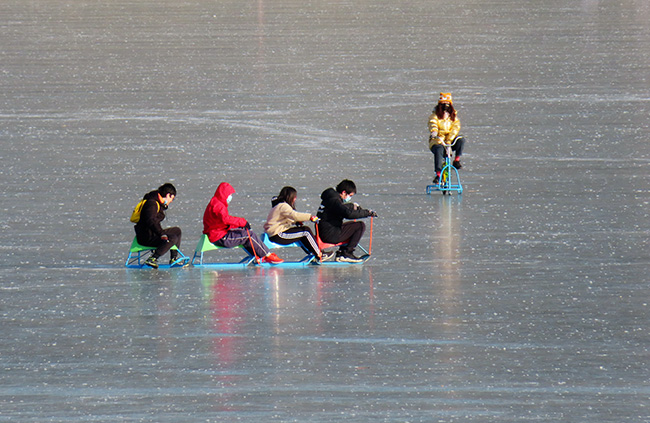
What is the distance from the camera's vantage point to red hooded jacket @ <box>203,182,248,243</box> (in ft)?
35.2

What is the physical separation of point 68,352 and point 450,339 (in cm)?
275

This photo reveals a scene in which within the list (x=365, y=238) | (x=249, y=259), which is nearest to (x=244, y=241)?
(x=249, y=259)

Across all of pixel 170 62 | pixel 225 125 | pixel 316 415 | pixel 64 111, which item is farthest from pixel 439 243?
pixel 170 62

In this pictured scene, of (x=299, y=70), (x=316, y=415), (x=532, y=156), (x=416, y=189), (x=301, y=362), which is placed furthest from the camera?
(x=299, y=70)

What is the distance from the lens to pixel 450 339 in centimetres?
853

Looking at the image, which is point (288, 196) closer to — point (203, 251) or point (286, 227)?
point (286, 227)

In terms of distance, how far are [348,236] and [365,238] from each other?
667mm

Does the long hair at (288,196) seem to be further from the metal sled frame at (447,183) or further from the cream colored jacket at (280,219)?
the metal sled frame at (447,183)

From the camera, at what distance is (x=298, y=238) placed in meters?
11.0

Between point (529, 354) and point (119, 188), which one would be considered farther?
point (119, 188)

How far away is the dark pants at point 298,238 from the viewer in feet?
36.1

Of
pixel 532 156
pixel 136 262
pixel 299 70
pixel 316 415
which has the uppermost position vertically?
pixel 299 70

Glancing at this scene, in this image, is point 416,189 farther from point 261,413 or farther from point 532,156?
point 261,413

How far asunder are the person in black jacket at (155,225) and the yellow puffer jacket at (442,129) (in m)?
4.56
